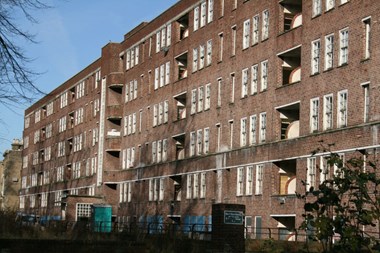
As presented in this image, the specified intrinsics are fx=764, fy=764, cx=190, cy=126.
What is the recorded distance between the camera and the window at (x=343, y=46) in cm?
4159

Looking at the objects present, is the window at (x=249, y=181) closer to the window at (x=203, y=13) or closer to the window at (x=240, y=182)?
the window at (x=240, y=182)

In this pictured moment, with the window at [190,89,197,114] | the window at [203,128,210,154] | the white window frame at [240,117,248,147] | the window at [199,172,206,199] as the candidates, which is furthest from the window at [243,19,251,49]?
the window at [199,172,206,199]

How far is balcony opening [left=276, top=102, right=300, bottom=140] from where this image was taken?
47.0 meters

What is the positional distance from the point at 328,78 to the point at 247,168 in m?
10.5

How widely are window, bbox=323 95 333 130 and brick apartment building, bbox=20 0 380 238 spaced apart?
0.11 meters

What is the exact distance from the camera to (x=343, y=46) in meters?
41.8

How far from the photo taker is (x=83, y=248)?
26.5m

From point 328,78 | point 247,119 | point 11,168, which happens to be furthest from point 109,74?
point 11,168

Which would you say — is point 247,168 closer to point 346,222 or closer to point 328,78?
point 328,78

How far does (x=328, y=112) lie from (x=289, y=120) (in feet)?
18.6

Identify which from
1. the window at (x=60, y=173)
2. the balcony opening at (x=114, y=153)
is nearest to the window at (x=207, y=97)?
the balcony opening at (x=114, y=153)

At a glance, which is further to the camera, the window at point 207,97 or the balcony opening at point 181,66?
the balcony opening at point 181,66

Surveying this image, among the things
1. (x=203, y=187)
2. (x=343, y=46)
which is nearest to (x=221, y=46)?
(x=203, y=187)

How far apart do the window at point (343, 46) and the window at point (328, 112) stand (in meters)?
2.13
